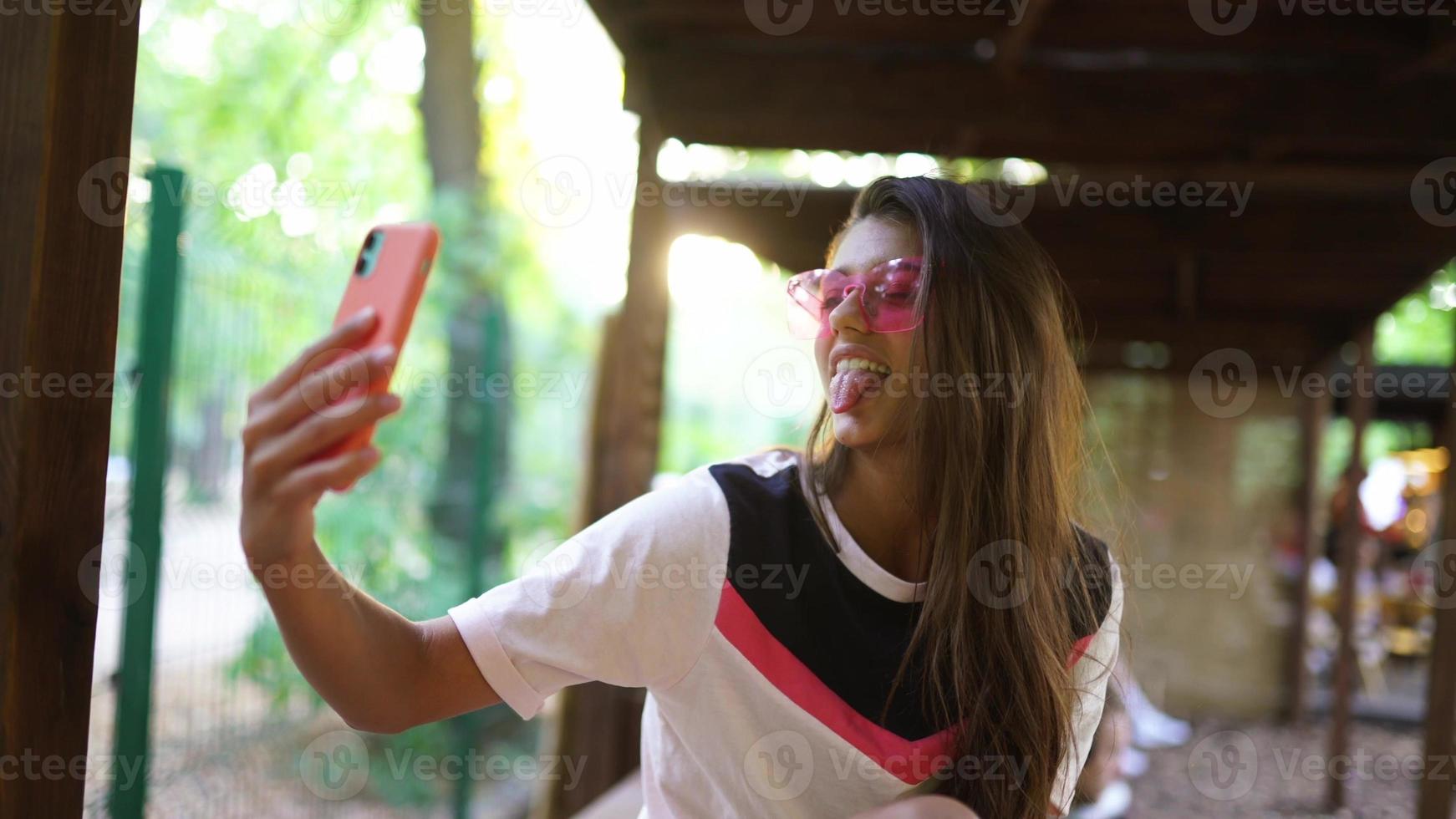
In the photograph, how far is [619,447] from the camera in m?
4.84

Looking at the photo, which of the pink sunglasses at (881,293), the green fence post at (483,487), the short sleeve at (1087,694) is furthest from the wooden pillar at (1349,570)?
the pink sunglasses at (881,293)

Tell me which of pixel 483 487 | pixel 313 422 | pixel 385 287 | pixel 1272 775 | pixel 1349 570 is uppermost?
pixel 385 287

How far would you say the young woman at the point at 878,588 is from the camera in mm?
1717

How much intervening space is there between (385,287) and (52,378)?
49 cm

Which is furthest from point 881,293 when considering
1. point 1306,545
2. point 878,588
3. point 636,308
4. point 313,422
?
point 1306,545

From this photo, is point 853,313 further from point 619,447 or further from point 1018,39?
point 619,447

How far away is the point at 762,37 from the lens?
444 cm

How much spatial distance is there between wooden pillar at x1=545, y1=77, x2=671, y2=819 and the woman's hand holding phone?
364 cm

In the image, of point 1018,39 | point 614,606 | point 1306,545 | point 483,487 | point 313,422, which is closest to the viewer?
point 313,422

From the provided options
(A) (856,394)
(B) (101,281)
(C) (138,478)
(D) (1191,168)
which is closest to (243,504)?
(B) (101,281)

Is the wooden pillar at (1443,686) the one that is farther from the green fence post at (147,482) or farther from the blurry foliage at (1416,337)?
the blurry foliage at (1416,337)

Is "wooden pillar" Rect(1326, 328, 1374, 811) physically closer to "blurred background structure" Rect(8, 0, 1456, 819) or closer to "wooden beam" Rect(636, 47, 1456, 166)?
"blurred background structure" Rect(8, 0, 1456, 819)

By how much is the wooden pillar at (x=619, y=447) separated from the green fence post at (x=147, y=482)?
176 cm

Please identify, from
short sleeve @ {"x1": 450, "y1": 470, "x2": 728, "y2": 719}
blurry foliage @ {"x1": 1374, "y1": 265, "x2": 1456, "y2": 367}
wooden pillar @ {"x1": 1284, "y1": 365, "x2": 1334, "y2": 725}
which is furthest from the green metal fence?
blurry foliage @ {"x1": 1374, "y1": 265, "x2": 1456, "y2": 367}
